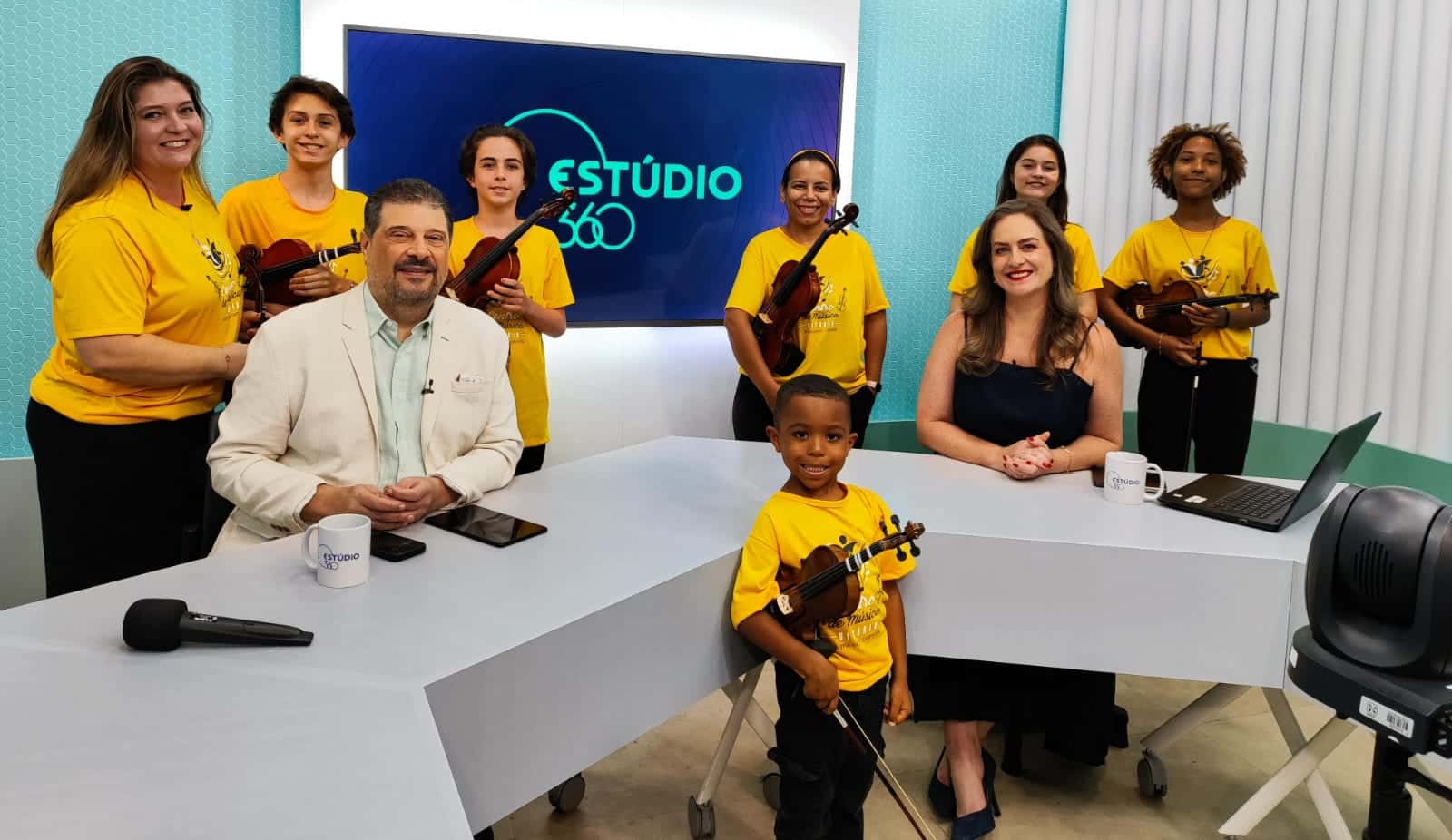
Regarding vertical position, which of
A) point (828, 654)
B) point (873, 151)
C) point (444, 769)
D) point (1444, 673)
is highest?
point (873, 151)

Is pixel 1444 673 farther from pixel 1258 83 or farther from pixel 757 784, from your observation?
pixel 1258 83

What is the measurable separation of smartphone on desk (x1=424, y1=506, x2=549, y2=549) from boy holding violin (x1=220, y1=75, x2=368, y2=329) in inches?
42.2

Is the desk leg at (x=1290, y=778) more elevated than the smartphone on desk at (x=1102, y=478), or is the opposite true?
the smartphone on desk at (x=1102, y=478)

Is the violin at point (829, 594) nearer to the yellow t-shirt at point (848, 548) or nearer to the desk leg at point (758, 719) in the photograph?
the yellow t-shirt at point (848, 548)

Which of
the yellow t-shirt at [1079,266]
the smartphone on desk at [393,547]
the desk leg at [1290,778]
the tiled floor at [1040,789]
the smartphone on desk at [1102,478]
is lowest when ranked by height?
the tiled floor at [1040,789]

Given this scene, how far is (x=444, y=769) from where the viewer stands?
1079mm

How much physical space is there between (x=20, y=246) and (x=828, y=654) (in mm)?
2783

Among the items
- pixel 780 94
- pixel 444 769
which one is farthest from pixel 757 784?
pixel 780 94

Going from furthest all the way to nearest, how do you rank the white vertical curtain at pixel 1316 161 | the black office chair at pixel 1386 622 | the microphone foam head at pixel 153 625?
the white vertical curtain at pixel 1316 161 < the microphone foam head at pixel 153 625 < the black office chair at pixel 1386 622

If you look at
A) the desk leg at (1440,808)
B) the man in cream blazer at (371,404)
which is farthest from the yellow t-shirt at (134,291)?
the desk leg at (1440,808)

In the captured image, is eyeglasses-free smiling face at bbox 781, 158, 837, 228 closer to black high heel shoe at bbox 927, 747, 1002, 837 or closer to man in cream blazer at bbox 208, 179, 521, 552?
man in cream blazer at bbox 208, 179, 521, 552

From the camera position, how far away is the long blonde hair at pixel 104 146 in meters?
2.18

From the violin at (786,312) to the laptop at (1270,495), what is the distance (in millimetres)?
1248

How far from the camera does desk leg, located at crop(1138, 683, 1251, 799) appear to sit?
2.43 m
